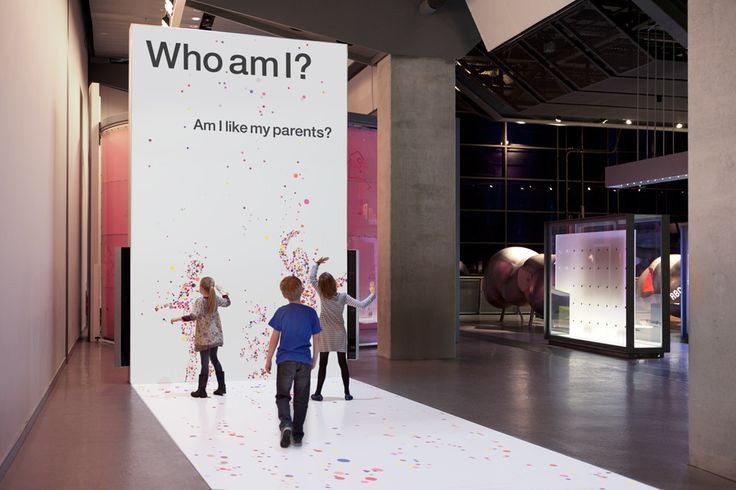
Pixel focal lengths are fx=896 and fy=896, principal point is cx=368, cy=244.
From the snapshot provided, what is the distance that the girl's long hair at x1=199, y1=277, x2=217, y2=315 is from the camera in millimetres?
9680

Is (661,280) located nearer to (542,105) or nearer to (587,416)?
(587,416)

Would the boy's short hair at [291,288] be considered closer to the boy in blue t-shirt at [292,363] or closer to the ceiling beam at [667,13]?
the boy in blue t-shirt at [292,363]

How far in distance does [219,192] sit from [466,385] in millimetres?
3711

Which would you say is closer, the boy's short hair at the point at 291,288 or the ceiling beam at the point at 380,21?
the boy's short hair at the point at 291,288

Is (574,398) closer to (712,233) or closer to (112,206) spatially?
(712,233)

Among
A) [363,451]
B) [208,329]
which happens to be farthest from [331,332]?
[363,451]

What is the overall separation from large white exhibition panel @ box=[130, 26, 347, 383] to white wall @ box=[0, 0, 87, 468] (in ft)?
3.31

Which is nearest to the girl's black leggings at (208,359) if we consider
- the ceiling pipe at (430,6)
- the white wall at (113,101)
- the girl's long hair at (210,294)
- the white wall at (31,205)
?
the girl's long hair at (210,294)

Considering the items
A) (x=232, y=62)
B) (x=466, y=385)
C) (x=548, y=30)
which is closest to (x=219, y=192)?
(x=232, y=62)

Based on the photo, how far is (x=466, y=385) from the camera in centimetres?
1040

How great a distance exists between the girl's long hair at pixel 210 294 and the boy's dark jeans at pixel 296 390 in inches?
117

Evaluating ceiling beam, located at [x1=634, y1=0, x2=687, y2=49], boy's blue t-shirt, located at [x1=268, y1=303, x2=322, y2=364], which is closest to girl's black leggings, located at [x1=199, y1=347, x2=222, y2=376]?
boy's blue t-shirt, located at [x1=268, y1=303, x2=322, y2=364]

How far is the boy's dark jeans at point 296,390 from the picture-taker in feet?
22.2

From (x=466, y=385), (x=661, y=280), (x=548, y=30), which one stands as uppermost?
(x=548, y=30)
